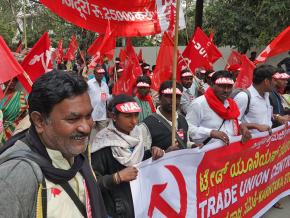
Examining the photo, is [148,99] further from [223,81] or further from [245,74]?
[223,81]

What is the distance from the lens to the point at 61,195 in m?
1.61

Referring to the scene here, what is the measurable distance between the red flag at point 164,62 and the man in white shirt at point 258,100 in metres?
2.11

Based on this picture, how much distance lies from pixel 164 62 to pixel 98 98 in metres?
1.52

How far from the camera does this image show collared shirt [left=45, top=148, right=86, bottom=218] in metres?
1.56

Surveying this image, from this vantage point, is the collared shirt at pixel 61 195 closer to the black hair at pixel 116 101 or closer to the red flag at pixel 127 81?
the black hair at pixel 116 101

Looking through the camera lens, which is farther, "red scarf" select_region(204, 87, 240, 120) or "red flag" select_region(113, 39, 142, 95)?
"red flag" select_region(113, 39, 142, 95)

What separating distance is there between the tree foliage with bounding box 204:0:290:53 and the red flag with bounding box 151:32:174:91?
8758 mm

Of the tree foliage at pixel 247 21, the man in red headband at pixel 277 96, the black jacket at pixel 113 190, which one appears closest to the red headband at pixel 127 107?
the black jacket at pixel 113 190

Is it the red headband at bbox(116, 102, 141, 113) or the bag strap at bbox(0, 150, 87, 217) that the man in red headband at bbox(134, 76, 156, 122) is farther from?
the bag strap at bbox(0, 150, 87, 217)

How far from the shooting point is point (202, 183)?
359 cm

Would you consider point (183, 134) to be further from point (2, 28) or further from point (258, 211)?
point (2, 28)

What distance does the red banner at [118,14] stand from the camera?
14.6 feet

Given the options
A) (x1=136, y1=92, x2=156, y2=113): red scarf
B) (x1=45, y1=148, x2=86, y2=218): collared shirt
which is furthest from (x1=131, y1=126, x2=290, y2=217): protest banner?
(x1=136, y1=92, x2=156, y2=113): red scarf

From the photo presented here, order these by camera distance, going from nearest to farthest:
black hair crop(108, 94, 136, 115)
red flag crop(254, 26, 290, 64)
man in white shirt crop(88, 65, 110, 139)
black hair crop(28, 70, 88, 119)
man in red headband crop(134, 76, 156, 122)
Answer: black hair crop(28, 70, 88, 119) → black hair crop(108, 94, 136, 115) → red flag crop(254, 26, 290, 64) → man in red headband crop(134, 76, 156, 122) → man in white shirt crop(88, 65, 110, 139)
